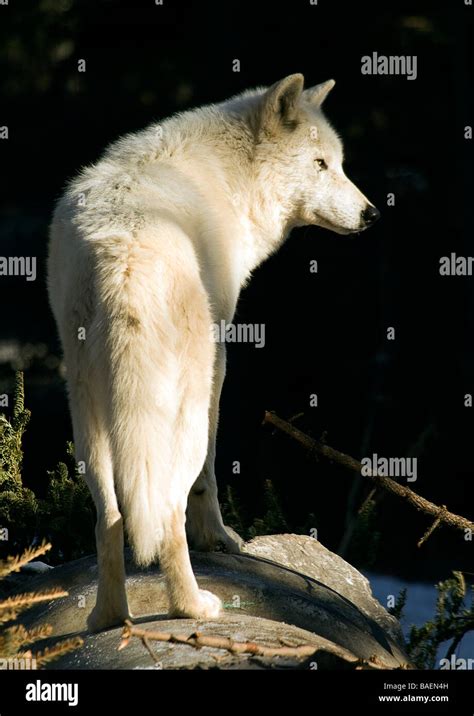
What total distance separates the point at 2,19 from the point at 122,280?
8.88m

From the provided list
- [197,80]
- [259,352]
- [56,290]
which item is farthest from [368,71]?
[56,290]

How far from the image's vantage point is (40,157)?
12477 millimetres

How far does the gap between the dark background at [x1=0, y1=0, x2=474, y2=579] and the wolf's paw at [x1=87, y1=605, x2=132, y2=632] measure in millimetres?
5475

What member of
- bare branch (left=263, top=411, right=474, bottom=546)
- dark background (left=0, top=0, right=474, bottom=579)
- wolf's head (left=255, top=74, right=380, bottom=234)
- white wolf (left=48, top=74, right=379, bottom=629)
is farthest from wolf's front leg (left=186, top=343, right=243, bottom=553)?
dark background (left=0, top=0, right=474, bottom=579)

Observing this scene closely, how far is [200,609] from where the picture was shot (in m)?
3.51

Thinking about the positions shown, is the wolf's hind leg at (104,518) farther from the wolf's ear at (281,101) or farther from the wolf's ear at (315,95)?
the wolf's ear at (315,95)

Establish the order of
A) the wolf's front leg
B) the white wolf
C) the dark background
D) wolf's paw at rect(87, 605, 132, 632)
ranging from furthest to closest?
the dark background → the wolf's front leg → wolf's paw at rect(87, 605, 132, 632) → the white wolf

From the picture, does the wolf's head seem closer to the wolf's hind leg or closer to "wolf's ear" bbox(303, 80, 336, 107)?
"wolf's ear" bbox(303, 80, 336, 107)

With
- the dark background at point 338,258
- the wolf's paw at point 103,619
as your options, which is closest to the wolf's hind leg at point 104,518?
the wolf's paw at point 103,619

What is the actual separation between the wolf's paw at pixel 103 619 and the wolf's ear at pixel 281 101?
8.26 ft

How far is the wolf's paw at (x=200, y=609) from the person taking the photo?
3502 mm

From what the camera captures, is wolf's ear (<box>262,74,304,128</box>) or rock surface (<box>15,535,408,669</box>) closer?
rock surface (<box>15,535,408,669</box>)

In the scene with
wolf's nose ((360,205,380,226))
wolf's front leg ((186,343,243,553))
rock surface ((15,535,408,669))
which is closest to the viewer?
rock surface ((15,535,408,669))

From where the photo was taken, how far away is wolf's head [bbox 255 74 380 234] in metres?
4.92
